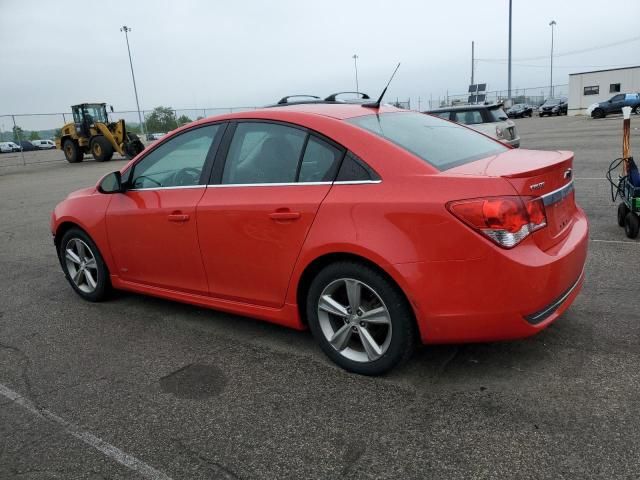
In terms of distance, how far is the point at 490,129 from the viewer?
12.6 m

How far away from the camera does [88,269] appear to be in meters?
4.84

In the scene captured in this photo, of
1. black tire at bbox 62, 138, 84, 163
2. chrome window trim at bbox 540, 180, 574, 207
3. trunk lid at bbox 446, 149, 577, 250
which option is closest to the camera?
trunk lid at bbox 446, 149, 577, 250

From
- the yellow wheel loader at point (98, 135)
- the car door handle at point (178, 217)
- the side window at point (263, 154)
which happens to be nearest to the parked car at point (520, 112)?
the yellow wheel loader at point (98, 135)

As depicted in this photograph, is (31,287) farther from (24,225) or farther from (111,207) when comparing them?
(24,225)

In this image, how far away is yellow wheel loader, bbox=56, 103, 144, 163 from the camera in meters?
25.1

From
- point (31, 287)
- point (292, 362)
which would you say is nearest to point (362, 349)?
point (292, 362)

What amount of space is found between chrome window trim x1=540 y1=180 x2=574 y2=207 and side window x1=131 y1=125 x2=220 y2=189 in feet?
7.16

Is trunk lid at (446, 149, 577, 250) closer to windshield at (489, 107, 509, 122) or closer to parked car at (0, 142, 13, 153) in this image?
windshield at (489, 107, 509, 122)

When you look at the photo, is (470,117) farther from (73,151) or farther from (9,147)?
(9,147)

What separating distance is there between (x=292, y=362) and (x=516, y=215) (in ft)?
5.37

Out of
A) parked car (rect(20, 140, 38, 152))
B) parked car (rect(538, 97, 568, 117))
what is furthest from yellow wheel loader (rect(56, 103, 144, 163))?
parked car (rect(538, 97, 568, 117))

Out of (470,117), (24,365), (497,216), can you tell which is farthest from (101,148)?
(497,216)

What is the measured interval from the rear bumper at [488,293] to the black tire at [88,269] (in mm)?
2935

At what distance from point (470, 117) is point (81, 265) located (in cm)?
1053
